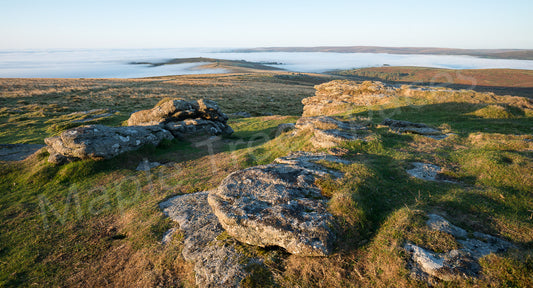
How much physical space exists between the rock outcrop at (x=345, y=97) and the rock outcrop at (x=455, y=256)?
74.6 ft

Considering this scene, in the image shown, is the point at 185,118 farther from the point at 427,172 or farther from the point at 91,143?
the point at 427,172

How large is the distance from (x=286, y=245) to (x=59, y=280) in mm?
7427

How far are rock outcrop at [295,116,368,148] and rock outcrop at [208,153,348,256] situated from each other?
4522 mm

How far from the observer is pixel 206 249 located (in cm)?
775

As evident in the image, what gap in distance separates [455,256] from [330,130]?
34.6 feet

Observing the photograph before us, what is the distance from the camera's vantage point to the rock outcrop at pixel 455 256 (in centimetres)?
571

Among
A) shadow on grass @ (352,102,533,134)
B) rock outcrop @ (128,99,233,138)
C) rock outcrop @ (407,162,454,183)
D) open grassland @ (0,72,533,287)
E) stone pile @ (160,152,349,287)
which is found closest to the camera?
open grassland @ (0,72,533,287)

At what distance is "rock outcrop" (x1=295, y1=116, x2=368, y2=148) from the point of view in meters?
14.6

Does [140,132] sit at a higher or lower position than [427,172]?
lower

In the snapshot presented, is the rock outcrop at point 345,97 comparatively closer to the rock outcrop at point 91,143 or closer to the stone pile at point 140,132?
the stone pile at point 140,132

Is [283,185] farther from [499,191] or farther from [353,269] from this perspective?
[499,191]

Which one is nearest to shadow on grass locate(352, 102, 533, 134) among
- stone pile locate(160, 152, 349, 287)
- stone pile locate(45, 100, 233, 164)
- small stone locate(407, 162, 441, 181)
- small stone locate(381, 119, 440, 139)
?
small stone locate(381, 119, 440, 139)

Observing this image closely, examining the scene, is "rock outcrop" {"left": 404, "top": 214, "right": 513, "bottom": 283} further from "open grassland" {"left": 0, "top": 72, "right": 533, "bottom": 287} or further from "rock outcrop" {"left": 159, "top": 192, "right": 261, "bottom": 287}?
"rock outcrop" {"left": 159, "top": 192, "right": 261, "bottom": 287}

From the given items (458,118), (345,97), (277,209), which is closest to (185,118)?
(345,97)
